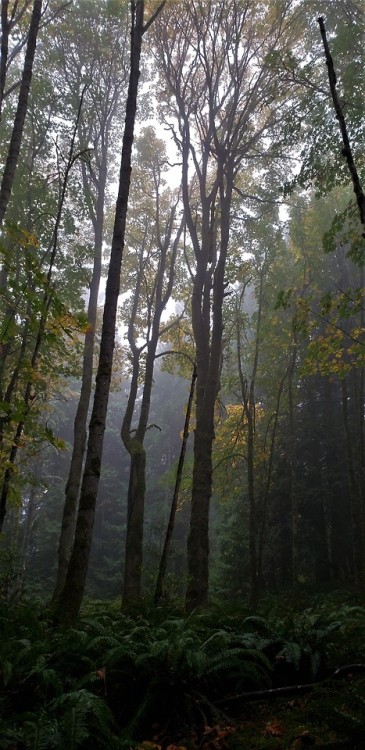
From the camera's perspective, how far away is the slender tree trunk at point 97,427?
5145 mm

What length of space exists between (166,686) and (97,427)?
3061 mm

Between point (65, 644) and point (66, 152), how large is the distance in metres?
17.0

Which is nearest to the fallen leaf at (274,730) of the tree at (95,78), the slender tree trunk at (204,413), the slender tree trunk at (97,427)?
the slender tree trunk at (97,427)

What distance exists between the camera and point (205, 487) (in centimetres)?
921

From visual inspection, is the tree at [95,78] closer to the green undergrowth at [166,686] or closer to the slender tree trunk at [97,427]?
the slender tree trunk at [97,427]

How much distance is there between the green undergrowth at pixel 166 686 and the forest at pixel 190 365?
2 centimetres

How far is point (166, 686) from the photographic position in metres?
3.29

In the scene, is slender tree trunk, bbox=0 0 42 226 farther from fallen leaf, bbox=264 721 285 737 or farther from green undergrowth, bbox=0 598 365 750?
fallen leaf, bbox=264 721 285 737

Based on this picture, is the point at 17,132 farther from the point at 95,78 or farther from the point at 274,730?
the point at 95,78

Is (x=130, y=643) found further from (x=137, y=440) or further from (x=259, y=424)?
(x=259, y=424)

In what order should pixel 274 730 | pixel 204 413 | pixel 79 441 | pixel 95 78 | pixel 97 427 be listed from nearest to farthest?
pixel 274 730 → pixel 97 427 → pixel 204 413 → pixel 79 441 → pixel 95 78

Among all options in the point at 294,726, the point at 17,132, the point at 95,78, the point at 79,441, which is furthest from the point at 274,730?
the point at 95,78

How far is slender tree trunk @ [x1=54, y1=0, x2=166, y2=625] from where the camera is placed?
5145 millimetres

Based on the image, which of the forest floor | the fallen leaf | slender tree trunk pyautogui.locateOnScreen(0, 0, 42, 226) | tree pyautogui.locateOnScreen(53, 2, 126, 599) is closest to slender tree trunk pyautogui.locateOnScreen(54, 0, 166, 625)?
slender tree trunk pyautogui.locateOnScreen(0, 0, 42, 226)
